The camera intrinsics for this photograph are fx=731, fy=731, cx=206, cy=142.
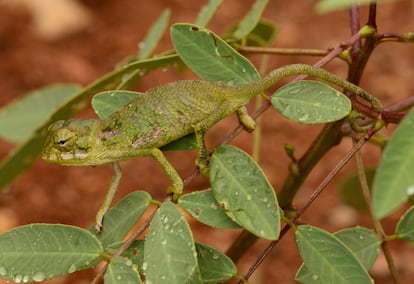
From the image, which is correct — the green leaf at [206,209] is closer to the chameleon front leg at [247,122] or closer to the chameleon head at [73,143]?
the chameleon front leg at [247,122]

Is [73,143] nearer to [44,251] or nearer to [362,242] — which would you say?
[44,251]

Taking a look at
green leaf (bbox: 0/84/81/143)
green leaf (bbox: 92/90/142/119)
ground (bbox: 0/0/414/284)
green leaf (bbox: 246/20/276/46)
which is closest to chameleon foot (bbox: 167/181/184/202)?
green leaf (bbox: 92/90/142/119)

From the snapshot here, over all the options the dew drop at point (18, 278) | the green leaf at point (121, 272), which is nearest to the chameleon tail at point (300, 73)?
the green leaf at point (121, 272)

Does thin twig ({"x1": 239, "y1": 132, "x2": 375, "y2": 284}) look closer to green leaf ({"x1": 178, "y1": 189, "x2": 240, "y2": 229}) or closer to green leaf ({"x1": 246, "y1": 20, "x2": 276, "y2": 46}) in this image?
green leaf ({"x1": 178, "y1": 189, "x2": 240, "y2": 229})

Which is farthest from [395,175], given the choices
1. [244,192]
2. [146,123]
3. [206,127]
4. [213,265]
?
[146,123]

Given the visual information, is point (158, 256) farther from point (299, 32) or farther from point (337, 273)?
point (299, 32)

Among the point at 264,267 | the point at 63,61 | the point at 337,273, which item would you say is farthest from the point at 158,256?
the point at 63,61
